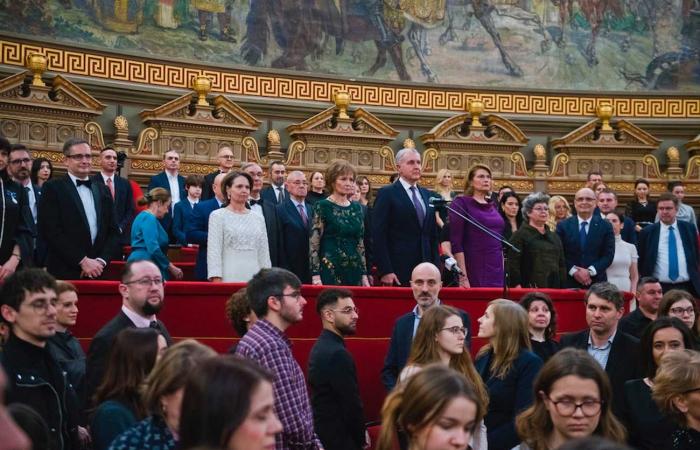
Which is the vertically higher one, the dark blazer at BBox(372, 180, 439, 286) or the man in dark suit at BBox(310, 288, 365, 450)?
the dark blazer at BBox(372, 180, 439, 286)

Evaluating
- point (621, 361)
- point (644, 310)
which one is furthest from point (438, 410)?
point (644, 310)

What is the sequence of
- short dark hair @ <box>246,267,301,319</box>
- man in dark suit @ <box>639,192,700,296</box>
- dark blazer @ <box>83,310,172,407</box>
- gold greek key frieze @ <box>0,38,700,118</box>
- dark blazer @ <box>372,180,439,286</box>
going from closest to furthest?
dark blazer @ <box>83,310,172,407</box>
short dark hair @ <box>246,267,301,319</box>
dark blazer @ <box>372,180,439,286</box>
man in dark suit @ <box>639,192,700,296</box>
gold greek key frieze @ <box>0,38,700,118</box>

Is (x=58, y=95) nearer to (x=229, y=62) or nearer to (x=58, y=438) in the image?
(x=229, y=62)

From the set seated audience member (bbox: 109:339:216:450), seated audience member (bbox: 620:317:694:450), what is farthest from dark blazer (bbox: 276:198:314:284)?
seated audience member (bbox: 109:339:216:450)

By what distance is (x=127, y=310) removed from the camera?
562 cm

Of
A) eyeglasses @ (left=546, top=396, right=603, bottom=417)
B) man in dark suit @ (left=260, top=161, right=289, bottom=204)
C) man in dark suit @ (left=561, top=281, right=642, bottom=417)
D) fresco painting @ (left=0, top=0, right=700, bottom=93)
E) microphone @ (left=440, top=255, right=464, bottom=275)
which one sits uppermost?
fresco painting @ (left=0, top=0, right=700, bottom=93)

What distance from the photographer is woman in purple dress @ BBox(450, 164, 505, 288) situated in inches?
343

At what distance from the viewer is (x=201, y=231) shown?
8.73 metres

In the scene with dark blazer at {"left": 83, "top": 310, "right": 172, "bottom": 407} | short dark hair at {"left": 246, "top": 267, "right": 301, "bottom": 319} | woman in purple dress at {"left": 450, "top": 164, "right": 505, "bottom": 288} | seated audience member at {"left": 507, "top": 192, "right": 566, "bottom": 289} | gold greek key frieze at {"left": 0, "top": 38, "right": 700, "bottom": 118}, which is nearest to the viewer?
dark blazer at {"left": 83, "top": 310, "right": 172, "bottom": 407}

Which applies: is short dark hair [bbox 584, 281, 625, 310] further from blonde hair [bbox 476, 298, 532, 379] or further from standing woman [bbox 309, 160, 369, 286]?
standing woman [bbox 309, 160, 369, 286]

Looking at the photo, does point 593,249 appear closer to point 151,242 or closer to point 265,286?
point 151,242

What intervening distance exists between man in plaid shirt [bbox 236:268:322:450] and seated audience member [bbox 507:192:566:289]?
3.96m

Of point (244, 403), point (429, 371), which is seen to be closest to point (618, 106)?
point (429, 371)

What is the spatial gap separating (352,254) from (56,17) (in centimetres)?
Answer: 867
